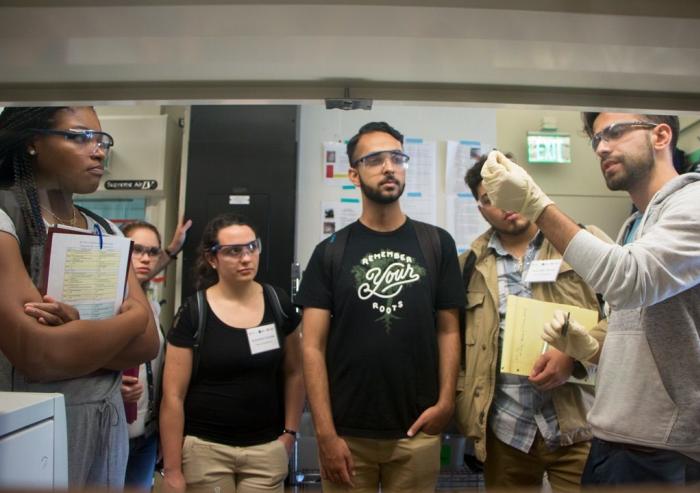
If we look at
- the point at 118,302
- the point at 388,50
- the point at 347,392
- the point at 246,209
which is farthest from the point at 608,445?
the point at 246,209

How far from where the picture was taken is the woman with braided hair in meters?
0.66

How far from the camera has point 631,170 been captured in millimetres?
820

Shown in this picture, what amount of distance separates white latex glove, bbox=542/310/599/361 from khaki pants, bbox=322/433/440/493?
1.35 feet

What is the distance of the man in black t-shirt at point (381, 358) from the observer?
3.53 feet

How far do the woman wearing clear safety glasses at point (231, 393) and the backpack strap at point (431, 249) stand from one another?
48 cm

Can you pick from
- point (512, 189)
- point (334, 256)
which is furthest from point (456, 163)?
point (512, 189)

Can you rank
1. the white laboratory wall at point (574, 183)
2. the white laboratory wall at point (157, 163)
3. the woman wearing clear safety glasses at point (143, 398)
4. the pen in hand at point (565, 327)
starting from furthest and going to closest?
1. the white laboratory wall at point (157, 163)
2. the white laboratory wall at point (574, 183)
3. the woman wearing clear safety glasses at point (143, 398)
4. the pen in hand at point (565, 327)

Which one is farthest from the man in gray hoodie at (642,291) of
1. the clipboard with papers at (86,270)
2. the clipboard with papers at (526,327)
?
the clipboard with papers at (86,270)

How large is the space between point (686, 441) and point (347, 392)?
689mm

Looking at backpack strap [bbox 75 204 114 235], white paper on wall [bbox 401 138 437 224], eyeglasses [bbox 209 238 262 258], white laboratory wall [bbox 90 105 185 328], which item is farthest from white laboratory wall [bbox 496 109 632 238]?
white laboratory wall [bbox 90 105 185 328]

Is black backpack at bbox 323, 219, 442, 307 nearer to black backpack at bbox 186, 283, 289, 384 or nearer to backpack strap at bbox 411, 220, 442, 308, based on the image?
backpack strap at bbox 411, 220, 442, 308

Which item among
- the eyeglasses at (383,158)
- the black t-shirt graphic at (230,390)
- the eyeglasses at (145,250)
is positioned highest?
the eyeglasses at (383,158)

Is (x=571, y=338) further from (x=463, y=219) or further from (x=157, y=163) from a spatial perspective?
(x=157, y=163)

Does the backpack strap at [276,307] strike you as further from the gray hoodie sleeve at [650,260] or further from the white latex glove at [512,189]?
the gray hoodie sleeve at [650,260]
